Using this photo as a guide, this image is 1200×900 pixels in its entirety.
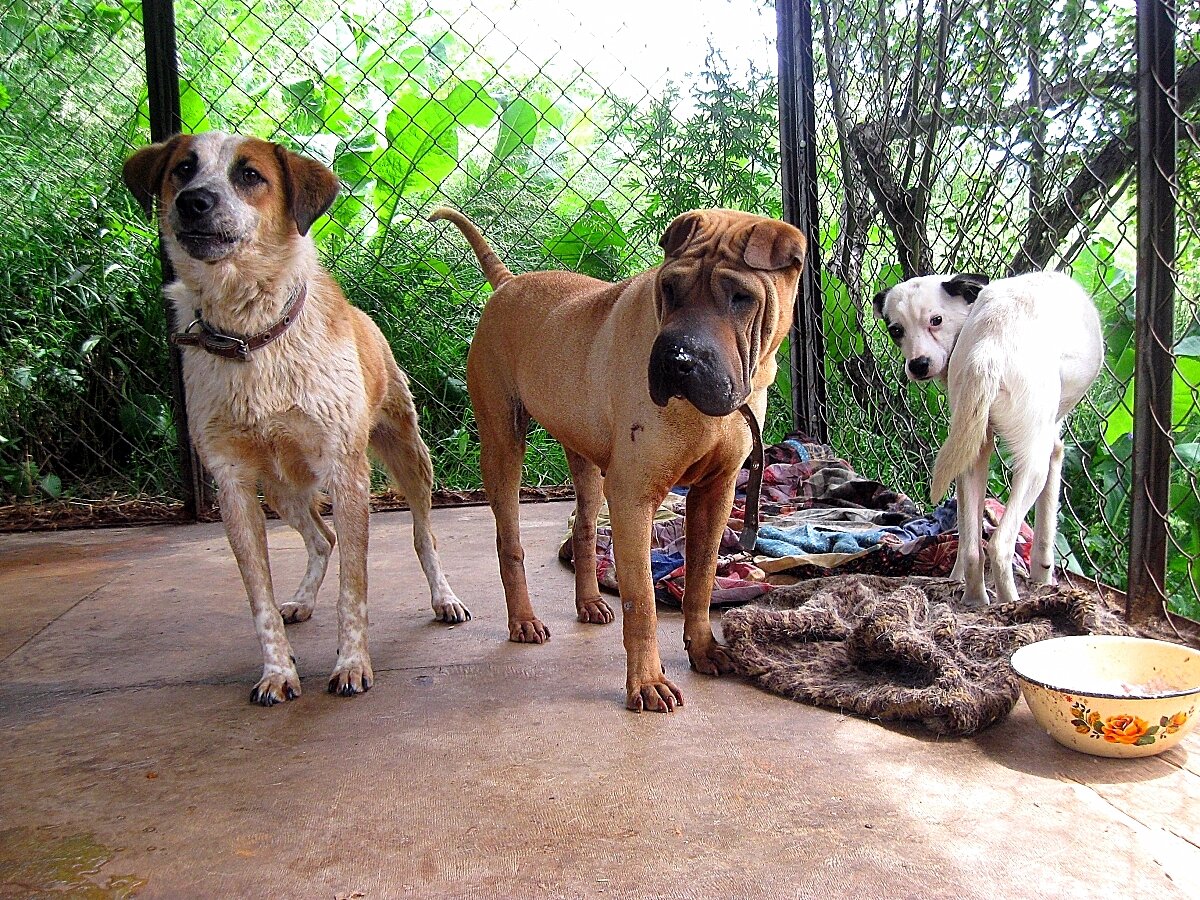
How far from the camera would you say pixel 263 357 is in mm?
2559

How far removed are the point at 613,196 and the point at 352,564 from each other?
200 inches

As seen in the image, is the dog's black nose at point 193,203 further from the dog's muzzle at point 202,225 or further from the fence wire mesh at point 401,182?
the fence wire mesh at point 401,182

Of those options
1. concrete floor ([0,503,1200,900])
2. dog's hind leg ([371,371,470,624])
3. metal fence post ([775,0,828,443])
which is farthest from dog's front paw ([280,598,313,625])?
metal fence post ([775,0,828,443])

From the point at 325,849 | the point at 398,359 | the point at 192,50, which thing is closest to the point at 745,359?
the point at 325,849

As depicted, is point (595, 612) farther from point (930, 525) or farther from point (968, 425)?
point (930, 525)

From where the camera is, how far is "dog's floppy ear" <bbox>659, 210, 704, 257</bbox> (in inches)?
85.3

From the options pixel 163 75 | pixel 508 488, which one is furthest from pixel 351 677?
pixel 163 75

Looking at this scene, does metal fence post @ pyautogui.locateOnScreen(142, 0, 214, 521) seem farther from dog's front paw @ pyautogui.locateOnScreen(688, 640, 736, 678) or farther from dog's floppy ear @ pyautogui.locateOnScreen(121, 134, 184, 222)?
dog's front paw @ pyautogui.locateOnScreen(688, 640, 736, 678)

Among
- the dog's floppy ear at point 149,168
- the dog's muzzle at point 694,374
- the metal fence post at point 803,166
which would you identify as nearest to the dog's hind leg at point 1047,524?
the dog's muzzle at point 694,374

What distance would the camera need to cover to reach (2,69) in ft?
17.3

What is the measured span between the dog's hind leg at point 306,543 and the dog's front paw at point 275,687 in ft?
2.28

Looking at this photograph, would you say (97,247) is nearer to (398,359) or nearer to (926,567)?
(398,359)

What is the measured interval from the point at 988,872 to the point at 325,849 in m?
1.10

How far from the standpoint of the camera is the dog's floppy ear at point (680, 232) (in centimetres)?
217
